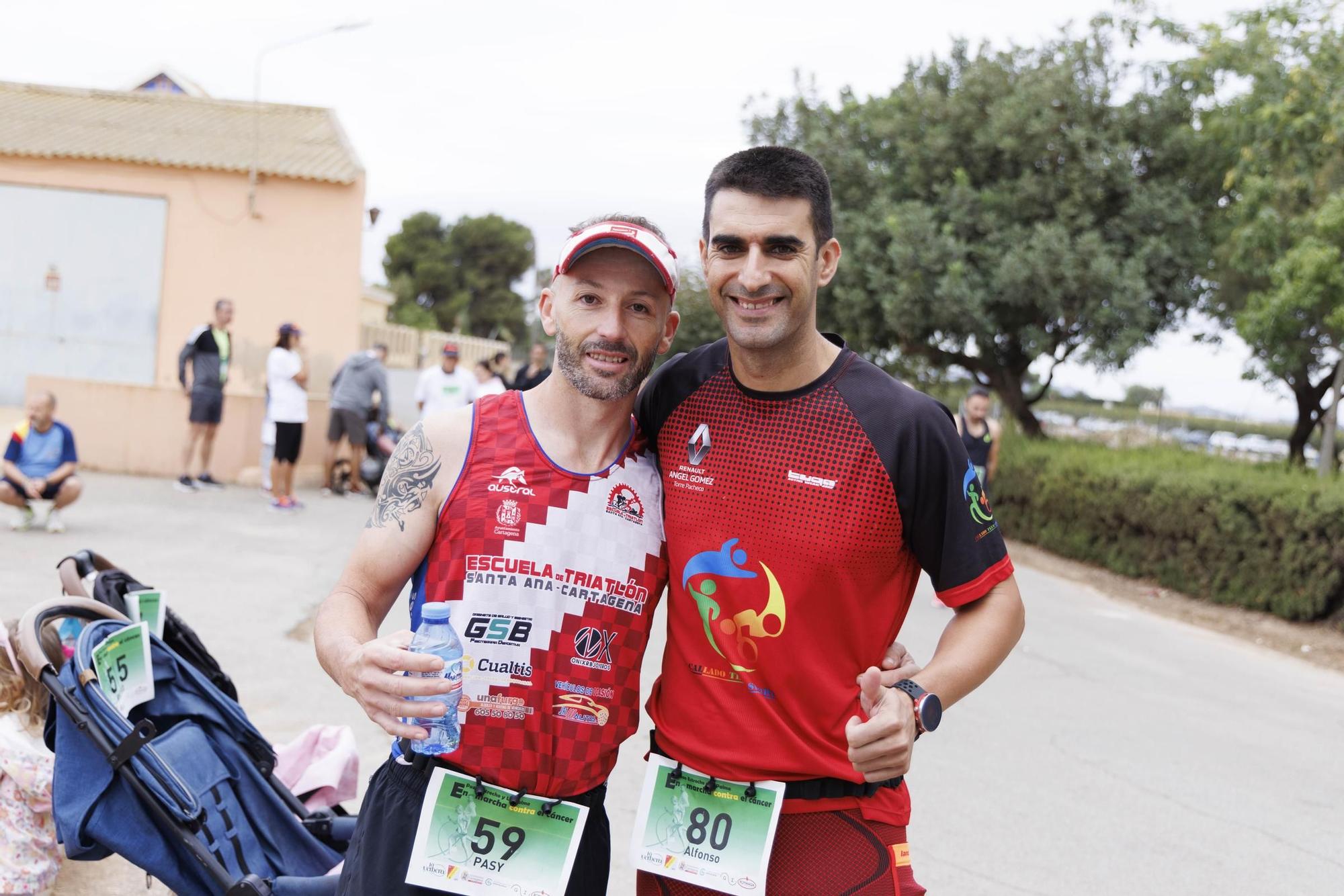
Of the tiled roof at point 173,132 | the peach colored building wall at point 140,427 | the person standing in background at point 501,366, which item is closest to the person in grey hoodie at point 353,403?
the peach colored building wall at point 140,427

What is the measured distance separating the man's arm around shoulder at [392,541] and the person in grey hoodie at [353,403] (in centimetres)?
1249

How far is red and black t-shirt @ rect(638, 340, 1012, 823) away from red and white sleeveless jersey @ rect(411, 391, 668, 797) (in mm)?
134

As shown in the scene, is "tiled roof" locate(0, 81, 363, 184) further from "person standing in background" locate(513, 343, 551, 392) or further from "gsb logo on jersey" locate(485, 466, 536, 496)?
"gsb logo on jersey" locate(485, 466, 536, 496)

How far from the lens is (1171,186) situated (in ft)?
61.7

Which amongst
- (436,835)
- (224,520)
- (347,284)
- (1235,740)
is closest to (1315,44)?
(1235,740)

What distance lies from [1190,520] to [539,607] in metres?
12.0

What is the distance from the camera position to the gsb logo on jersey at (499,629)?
244 cm

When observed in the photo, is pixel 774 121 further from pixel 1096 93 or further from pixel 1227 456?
pixel 1227 456

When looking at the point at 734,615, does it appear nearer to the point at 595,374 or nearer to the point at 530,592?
the point at 530,592

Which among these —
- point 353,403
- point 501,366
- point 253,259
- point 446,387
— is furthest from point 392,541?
point 501,366

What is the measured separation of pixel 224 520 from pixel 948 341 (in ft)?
42.8

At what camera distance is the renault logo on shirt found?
2627mm

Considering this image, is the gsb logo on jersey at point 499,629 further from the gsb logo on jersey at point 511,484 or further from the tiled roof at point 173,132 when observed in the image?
the tiled roof at point 173,132

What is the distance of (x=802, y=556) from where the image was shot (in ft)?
8.10
